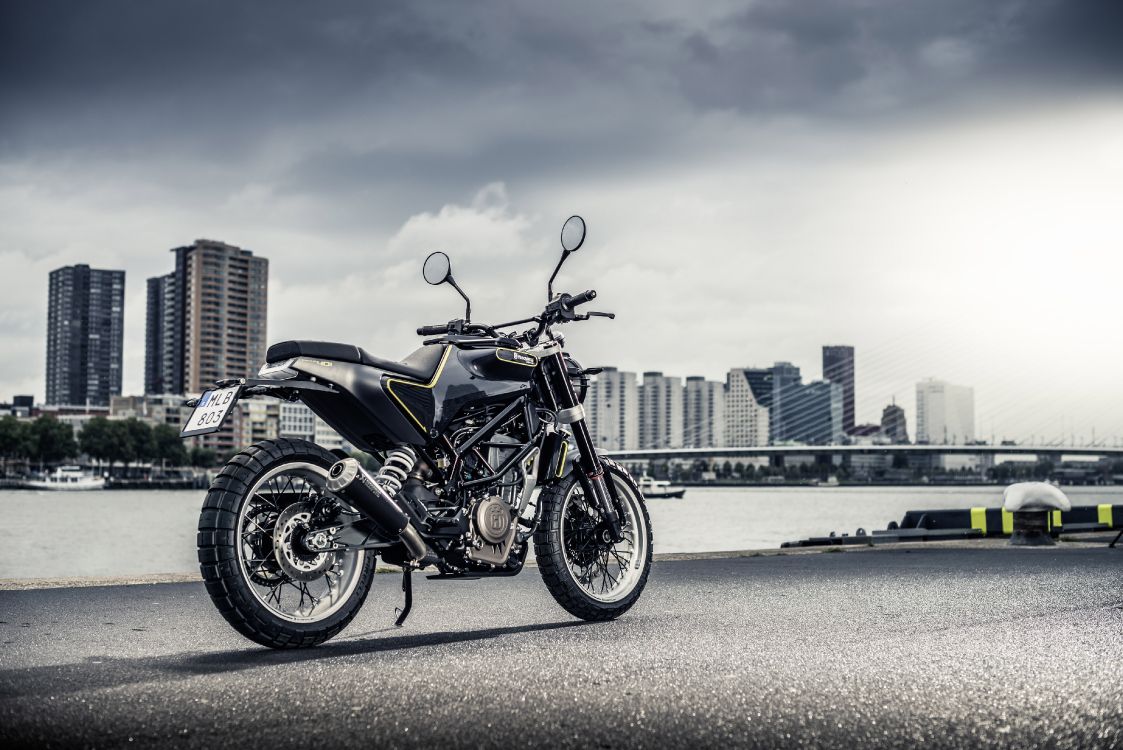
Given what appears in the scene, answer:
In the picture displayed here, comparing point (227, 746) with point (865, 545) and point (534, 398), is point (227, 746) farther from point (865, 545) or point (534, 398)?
point (865, 545)

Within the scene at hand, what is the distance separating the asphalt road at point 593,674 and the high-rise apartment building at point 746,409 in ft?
285

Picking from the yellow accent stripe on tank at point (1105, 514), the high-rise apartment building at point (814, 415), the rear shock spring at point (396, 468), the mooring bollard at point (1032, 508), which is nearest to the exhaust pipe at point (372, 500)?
the rear shock spring at point (396, 468)

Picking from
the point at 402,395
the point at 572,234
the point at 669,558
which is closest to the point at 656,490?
the point at 669,558

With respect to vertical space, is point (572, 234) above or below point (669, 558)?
above

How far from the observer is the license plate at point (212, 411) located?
3926 mm

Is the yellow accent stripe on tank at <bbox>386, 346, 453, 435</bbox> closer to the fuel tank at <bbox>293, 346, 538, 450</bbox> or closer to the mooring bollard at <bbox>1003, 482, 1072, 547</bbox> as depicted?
the fuel tank at <bbox>293, 346, 538, 450</bbox>

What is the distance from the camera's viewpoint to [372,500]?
426 centimetres

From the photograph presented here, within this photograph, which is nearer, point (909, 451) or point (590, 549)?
point (590, 549)

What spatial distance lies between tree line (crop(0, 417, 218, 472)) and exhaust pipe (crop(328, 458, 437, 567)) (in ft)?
389

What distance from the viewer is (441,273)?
5617 millimetres

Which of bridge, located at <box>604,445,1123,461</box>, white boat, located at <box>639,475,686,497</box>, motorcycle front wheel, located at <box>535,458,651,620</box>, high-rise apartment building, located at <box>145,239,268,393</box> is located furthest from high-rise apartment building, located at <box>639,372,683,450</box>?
motorcycle front wheel, located at <box>535,458,651,620</box>

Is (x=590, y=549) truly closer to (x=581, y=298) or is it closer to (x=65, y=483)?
(x=581, y=298)

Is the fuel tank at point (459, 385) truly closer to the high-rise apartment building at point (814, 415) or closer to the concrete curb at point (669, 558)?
the concrete curb at point (669, 558)

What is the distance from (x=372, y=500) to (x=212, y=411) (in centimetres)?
72
